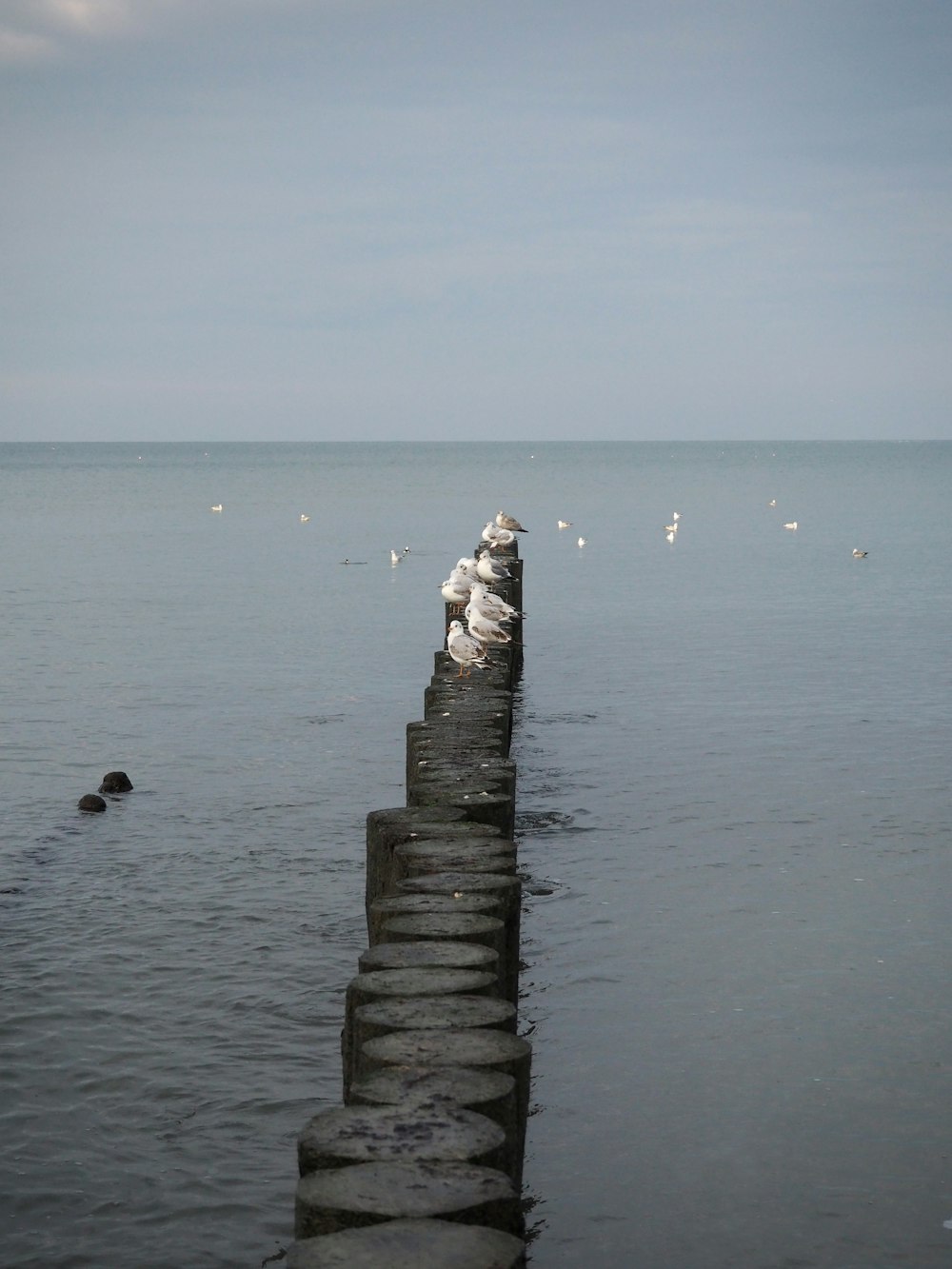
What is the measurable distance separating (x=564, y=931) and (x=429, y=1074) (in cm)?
547

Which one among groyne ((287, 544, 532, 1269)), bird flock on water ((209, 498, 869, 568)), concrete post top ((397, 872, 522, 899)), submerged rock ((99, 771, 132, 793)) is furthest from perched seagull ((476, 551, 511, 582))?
concrete post top ((397, 872, 522, 899))

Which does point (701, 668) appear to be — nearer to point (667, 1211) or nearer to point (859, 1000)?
point (859, 1000)

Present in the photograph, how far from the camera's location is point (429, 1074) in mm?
4516

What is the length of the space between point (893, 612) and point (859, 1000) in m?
21.7

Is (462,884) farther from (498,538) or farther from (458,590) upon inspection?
(498,538)

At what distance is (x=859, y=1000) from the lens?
8750 mm

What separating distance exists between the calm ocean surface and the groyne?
1.31 metres

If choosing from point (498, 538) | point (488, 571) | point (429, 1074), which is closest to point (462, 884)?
point (429, 1074)

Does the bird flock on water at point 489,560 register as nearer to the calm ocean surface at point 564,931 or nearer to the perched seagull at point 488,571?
the perched seagull at point 488,571

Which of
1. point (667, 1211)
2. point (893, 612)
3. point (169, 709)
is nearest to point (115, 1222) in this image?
point (667, 1211)

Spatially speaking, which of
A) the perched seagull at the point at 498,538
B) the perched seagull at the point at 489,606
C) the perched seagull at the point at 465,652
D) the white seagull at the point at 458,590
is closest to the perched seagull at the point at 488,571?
the white seagull at the point at 458,590

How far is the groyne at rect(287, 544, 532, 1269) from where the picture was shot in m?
3.74

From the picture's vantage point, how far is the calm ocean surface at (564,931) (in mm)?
6613

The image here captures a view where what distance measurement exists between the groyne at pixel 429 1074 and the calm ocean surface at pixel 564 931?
4.29 feet
